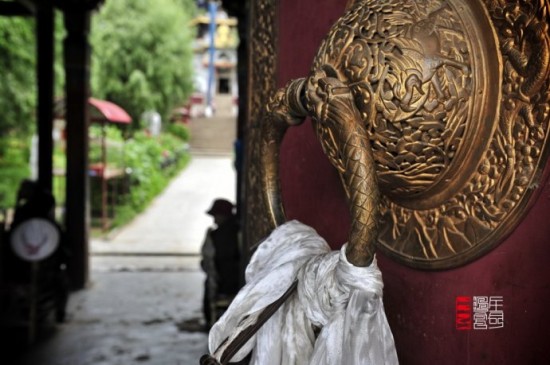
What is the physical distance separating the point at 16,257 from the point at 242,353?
544 centimetres

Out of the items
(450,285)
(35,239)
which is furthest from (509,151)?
(35,239)

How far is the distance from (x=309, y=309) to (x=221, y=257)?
16.6ft

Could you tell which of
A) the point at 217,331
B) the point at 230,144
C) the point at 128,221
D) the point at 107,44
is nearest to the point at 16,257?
the point at 217,331

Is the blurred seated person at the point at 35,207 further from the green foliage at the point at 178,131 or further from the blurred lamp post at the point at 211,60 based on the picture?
the blurred lamp post at the point at 211,60

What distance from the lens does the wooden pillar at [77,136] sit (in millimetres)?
7547

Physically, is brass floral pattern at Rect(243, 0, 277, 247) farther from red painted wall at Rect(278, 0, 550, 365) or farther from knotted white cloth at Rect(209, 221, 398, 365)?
knotted white cloth at Rect(209, 221, 398, 365)

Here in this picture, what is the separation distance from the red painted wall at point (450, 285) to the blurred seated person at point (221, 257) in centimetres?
432

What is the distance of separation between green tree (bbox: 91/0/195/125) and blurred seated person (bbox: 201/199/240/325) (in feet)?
57.1

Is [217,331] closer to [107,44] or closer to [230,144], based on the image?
[107,44]

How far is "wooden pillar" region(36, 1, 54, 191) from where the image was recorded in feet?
25.2

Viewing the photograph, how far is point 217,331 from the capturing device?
133cm

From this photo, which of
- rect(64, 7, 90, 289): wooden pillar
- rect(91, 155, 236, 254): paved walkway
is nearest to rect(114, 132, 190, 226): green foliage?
rect(91, 155, 236, 254): paved walkway

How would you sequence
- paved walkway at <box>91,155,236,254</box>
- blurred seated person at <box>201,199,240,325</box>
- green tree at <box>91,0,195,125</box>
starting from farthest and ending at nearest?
green tree at <box>91,0,195,125</box>, paved walkway at <box>91,155,236,254</box>, blurred seated person at <box>201,199,240,325</box>

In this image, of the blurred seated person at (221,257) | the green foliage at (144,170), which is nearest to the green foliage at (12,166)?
the green foliage at (144,170)
